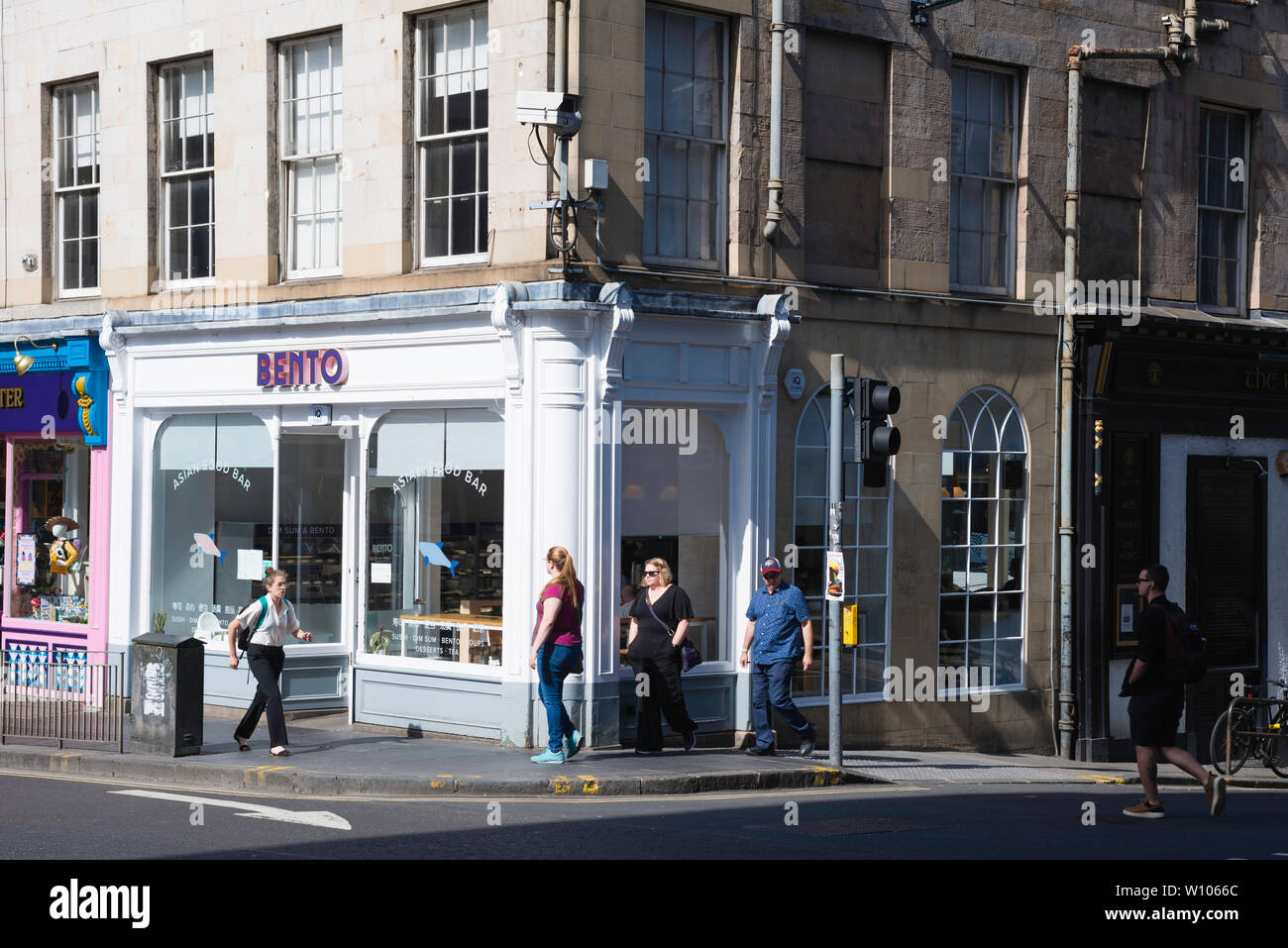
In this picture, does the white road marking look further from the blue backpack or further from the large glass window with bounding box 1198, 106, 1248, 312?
the large glass window with bounding box 1198, 106, 1248, 312

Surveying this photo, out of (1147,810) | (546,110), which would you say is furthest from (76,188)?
(1147,810)

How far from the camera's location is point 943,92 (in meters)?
17.7

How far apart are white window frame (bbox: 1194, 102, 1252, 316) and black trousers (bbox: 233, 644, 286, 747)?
1226cm

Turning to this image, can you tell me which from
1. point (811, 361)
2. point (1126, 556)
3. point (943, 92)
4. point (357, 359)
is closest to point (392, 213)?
point (357, 359)

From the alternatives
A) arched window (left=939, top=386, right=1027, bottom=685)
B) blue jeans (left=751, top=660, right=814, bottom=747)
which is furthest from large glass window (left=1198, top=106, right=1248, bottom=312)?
blue jeans (left=751, top=660, right=814, bottom=747)

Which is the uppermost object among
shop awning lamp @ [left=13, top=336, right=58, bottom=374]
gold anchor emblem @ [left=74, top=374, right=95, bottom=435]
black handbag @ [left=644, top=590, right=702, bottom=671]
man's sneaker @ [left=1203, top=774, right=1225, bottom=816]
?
shop awning lamp @ [left=13, top=336, right=58, bottom=374]

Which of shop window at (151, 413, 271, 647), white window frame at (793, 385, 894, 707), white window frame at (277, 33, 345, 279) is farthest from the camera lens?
shop window at (151, 413, 271, 647)

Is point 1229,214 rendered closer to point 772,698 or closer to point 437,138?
point 772,698

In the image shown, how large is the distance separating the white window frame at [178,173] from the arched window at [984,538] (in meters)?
8.74

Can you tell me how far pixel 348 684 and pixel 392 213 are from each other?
497cm

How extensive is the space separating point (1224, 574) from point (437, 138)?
11541mm

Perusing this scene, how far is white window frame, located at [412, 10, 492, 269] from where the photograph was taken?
1572cm
